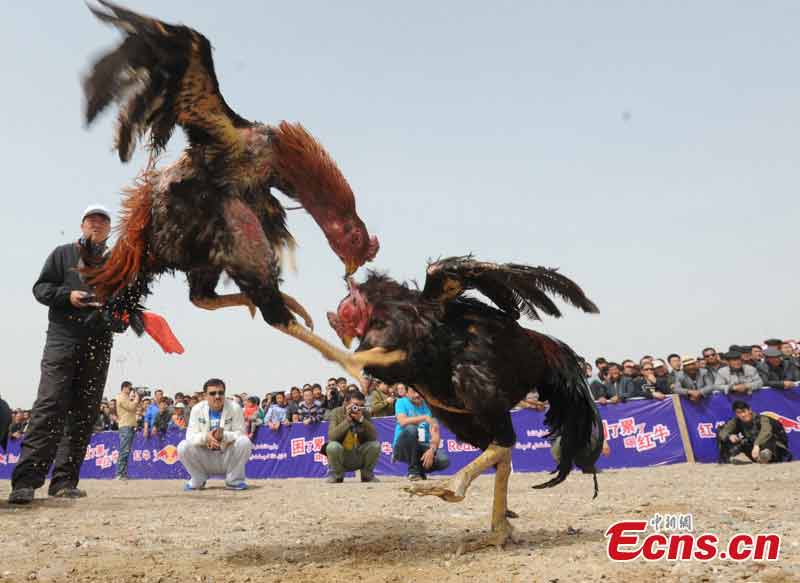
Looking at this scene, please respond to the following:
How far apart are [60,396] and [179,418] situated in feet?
32.6

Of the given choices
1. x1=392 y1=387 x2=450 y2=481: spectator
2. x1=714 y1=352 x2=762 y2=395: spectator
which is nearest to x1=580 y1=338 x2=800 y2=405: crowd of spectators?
x1=714 y1=352 x2=762 y2=395: spectator

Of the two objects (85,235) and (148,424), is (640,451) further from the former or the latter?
(148,424)

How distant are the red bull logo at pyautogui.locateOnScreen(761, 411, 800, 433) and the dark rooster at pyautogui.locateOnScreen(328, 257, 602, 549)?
7.10 metres

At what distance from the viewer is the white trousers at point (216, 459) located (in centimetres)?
830

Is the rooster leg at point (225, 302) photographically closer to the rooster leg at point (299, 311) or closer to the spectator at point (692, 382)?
the rooster leg at point (299, 311)

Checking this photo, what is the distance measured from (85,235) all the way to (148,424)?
475 inches

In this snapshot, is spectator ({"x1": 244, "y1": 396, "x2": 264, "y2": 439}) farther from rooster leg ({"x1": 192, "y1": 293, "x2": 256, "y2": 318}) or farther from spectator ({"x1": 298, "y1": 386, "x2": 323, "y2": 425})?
rooster leg ({"x1": 192, "y1": 293, "x2": 256, "y2": 318})

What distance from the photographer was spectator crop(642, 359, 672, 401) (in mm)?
11153

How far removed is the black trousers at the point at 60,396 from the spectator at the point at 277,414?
8.24 m

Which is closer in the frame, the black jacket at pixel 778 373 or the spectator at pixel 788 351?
the black jacket at pixel 778 373

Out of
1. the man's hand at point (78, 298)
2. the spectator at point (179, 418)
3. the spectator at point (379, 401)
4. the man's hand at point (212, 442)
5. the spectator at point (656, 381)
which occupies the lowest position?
the man's hand at point (212, 442)

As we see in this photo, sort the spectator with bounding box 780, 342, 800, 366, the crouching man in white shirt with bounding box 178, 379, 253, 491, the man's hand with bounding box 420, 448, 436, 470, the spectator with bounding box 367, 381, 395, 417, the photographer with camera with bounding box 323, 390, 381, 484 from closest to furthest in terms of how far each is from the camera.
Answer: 1. the crouching man in white shirt with bounding box 178, 379, 253, 491
2. the man's hand with bounding box 420, 448, 436, 470
3. the photographer with camera with bounding box 323, 390, 381, 484
4. the spectator with bounding box 780, 342, 800, 366
5. the spectator with bounding box 367, 381, 395, 417

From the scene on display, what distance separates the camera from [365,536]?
4.26 meters

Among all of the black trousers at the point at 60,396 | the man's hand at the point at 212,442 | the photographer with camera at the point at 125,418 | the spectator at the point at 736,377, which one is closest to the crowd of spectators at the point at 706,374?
the spectator at the point at 736,377
